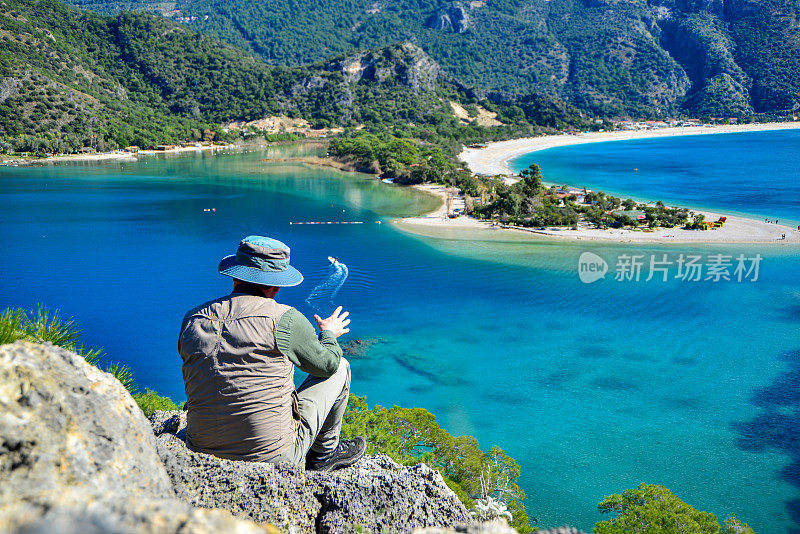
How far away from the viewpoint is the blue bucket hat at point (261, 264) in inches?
127

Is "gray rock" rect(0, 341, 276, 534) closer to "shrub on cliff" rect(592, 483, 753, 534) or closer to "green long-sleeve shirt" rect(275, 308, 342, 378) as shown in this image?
"green long-sleeve shirt" rect(275, 308, 342, 378)

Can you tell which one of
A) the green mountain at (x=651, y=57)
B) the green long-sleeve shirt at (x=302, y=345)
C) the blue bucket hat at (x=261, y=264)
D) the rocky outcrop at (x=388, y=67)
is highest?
the green mountain at (x=651, y=57)

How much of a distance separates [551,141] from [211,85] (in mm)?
74436

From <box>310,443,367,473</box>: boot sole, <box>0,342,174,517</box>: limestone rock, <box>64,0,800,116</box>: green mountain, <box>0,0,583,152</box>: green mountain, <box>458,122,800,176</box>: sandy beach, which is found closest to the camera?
<box>0,342,174,517</box>: limestone rock

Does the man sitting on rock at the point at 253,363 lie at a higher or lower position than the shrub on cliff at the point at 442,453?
higher

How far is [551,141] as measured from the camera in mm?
116750

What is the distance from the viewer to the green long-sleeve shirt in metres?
3.06

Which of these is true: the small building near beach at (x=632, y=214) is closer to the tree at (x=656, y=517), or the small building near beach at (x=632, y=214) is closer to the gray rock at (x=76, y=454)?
the tree at (x=656, y=517)

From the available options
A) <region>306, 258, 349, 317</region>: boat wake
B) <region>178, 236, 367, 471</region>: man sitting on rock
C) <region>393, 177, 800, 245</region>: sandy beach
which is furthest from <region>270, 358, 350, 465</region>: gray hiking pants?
<region>393, 177, 800, 245</region>: sandy beach

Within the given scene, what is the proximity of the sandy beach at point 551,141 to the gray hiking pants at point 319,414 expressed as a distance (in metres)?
65.5

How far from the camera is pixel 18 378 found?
6.34 ft

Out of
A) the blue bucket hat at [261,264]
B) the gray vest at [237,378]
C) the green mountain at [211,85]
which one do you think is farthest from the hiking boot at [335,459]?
the green mountain at [211,85]

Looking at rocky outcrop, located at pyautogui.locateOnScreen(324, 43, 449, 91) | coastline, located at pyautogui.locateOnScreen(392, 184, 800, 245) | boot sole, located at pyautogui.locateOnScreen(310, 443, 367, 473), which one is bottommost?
coastline, located at pyautogui.locateOnScreen(392, 184, 800, 245)

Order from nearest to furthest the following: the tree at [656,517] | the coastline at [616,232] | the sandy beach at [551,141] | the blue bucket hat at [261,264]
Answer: the blue bucket hat at [261,264] → the tree at [656,517] → the coastline at [616,232] → the sandy beach at [551,141]
